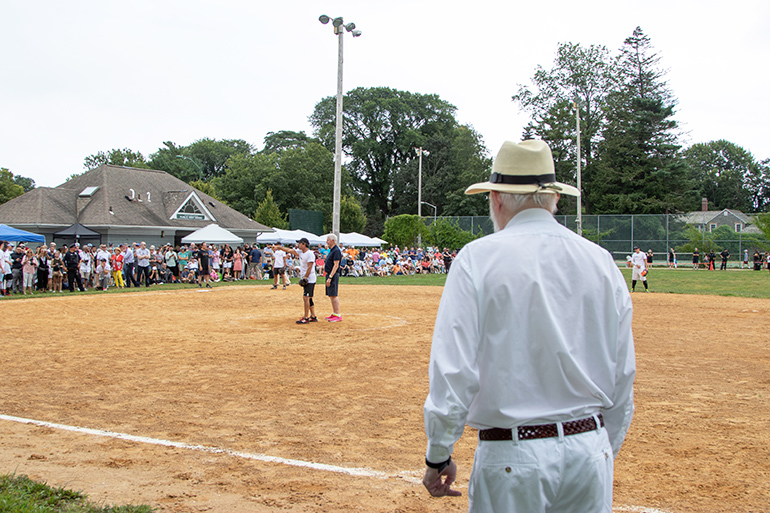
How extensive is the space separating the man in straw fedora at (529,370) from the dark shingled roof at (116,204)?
3788 cm

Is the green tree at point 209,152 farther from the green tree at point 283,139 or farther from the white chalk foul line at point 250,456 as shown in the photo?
the white chalk foul line at point 250,456

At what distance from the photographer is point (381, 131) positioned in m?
77.6

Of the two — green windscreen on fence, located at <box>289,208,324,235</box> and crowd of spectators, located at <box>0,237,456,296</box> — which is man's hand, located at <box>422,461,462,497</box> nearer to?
crowd of spectators, located at <box>0,237,456,296</box>

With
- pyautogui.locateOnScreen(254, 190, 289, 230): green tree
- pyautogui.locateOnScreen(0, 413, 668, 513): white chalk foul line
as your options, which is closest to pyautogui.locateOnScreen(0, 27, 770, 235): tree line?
pyautogui.locateOnScreen(254, 190, 289, 230): green tree

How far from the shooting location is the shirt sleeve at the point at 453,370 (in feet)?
6.84

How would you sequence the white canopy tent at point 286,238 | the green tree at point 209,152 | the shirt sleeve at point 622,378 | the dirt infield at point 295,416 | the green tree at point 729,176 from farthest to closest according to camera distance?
the green tree at point 729,176 → the green tree at point 209,152 → the white canopy tent at point 286,238 → the dirt infield at point 295,416 → the shirt sleeve at point 622,378

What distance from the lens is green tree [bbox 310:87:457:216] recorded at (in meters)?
76.9

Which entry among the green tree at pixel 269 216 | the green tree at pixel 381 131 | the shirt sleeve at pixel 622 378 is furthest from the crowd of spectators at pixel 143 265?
the green tree at pixel 381 131

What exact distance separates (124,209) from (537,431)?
41.2m

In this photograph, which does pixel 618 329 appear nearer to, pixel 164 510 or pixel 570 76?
pixel 164 510

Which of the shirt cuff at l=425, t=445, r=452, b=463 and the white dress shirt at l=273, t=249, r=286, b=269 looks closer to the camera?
the shirt cuff at l=425, t=445, r=452, b=463

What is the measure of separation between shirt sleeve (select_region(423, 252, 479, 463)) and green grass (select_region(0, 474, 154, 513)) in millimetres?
2762

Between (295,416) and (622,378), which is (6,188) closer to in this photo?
(295,416)

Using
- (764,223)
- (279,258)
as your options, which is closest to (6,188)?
(279,258)
